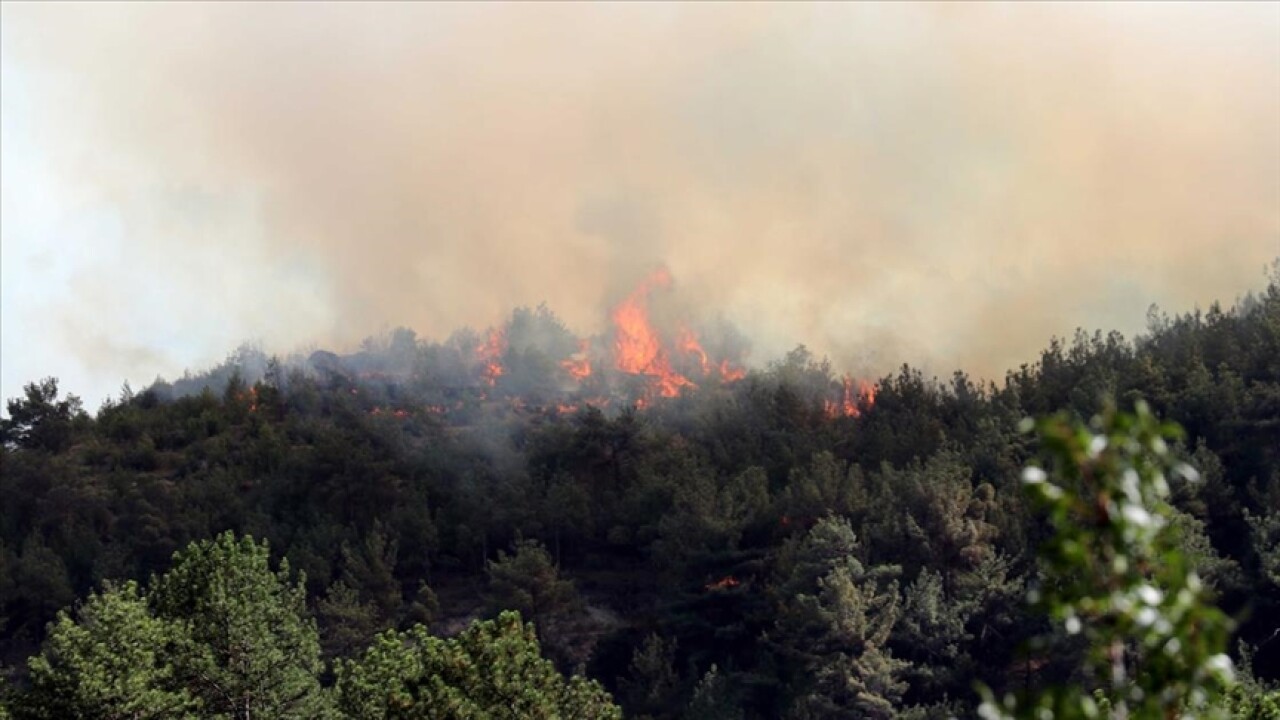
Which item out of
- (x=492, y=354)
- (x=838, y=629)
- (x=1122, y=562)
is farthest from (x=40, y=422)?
(x=1122, y=562)

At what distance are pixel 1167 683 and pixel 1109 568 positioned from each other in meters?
1.06

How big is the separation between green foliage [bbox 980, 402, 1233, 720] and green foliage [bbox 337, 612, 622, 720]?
2665 centimetres

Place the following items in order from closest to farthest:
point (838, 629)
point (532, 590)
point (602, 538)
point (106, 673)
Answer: point (106, 673) < point (838, 629) < point (532, 590) < point (602, 538)

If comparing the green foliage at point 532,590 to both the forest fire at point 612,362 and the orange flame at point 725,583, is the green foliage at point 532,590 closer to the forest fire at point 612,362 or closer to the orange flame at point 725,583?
the orange flame at point 725,583

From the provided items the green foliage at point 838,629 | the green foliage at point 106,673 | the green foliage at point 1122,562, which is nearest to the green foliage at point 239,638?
the green foliage at point 106,673

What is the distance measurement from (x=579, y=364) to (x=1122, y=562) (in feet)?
391

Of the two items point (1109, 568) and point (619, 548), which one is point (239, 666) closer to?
point (1109, 568)

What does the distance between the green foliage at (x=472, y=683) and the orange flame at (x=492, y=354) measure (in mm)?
84497

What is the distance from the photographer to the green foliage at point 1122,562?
899cm

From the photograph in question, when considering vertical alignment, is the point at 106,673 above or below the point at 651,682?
below

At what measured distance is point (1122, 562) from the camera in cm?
929

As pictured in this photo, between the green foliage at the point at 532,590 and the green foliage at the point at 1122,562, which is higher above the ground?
the green foliage at the point at 532,590

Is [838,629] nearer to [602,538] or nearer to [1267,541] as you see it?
[1267,541]

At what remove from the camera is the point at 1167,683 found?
9.88m
